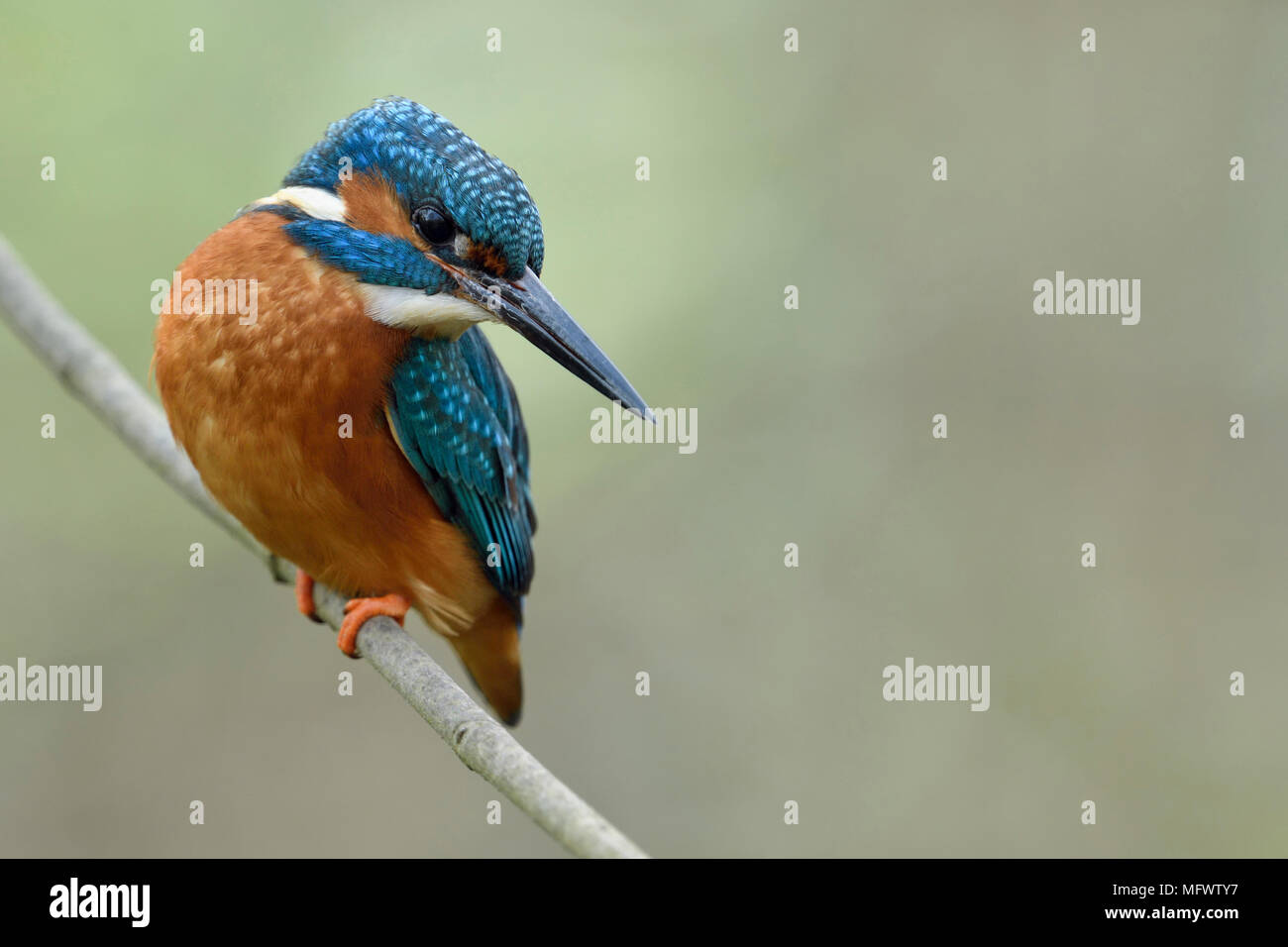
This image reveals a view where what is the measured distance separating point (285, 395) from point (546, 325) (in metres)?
0.59

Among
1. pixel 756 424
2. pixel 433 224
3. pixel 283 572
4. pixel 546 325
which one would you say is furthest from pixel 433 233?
pixel 756 424

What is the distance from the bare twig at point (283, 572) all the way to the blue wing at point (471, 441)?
0.39 metres

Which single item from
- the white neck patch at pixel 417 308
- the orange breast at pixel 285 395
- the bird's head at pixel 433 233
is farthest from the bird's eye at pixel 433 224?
the orange breast at pixel 285 395

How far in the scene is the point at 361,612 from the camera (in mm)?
2885

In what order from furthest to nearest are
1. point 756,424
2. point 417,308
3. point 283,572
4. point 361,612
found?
1. point 756,424
2. point 283,572
3. point 361,612
4. point 417,308

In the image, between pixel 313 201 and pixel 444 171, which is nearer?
pixel 444 171

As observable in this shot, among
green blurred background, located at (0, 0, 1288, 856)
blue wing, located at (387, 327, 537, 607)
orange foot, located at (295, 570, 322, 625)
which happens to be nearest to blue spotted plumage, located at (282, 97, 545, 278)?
blue wing, located at (387, 327, 537, 607)

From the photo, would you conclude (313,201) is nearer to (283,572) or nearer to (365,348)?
(365,348)

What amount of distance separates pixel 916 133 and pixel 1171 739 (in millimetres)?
2674

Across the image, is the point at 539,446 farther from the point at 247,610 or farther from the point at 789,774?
the point at 789,774

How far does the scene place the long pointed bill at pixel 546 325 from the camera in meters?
2.58

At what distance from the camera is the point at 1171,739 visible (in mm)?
5055

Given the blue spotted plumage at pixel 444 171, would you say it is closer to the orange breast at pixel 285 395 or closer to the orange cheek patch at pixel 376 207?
the orange cheek patch at pixel 376 207

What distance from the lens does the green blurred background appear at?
15.0 feet
